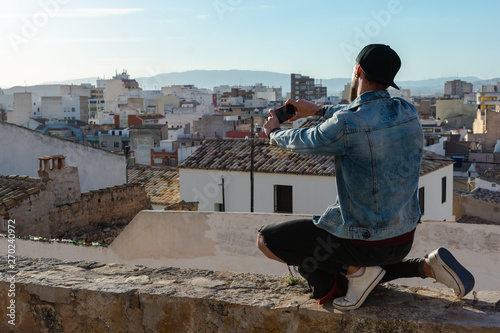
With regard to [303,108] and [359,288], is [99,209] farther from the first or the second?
[359,288]

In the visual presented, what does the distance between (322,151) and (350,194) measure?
222 mm

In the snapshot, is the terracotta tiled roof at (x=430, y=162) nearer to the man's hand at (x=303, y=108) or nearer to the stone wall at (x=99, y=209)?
the stone wall at (x=99, y=209)

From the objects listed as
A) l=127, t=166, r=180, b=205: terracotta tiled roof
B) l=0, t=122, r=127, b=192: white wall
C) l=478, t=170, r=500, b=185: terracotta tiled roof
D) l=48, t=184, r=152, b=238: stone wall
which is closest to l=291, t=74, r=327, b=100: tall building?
l=478, t=170, r=500, b=185: terracotta tiled roof

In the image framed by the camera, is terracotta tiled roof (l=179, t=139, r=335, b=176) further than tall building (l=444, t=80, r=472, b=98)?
No

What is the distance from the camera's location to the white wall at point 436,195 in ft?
58.7

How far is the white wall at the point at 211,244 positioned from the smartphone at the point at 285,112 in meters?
5.01

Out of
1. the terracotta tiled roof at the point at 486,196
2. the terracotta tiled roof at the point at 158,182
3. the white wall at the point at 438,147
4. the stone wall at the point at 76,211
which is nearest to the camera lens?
the stone wall at the point at 76,211

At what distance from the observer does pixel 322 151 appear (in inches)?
105

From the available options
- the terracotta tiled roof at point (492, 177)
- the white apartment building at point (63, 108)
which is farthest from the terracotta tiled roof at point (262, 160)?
the white apartment building at point (63, 108)

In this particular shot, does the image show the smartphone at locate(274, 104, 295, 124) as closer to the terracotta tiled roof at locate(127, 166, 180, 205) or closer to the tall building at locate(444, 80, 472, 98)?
the terracotta tiled roof at locate(127, 166, 180, 205)

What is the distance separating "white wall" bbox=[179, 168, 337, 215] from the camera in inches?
687

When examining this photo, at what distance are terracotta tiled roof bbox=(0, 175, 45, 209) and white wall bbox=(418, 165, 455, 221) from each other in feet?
35.0

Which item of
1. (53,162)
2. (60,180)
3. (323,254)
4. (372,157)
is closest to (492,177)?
(53,162)

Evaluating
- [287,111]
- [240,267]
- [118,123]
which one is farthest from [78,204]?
[118,123]
